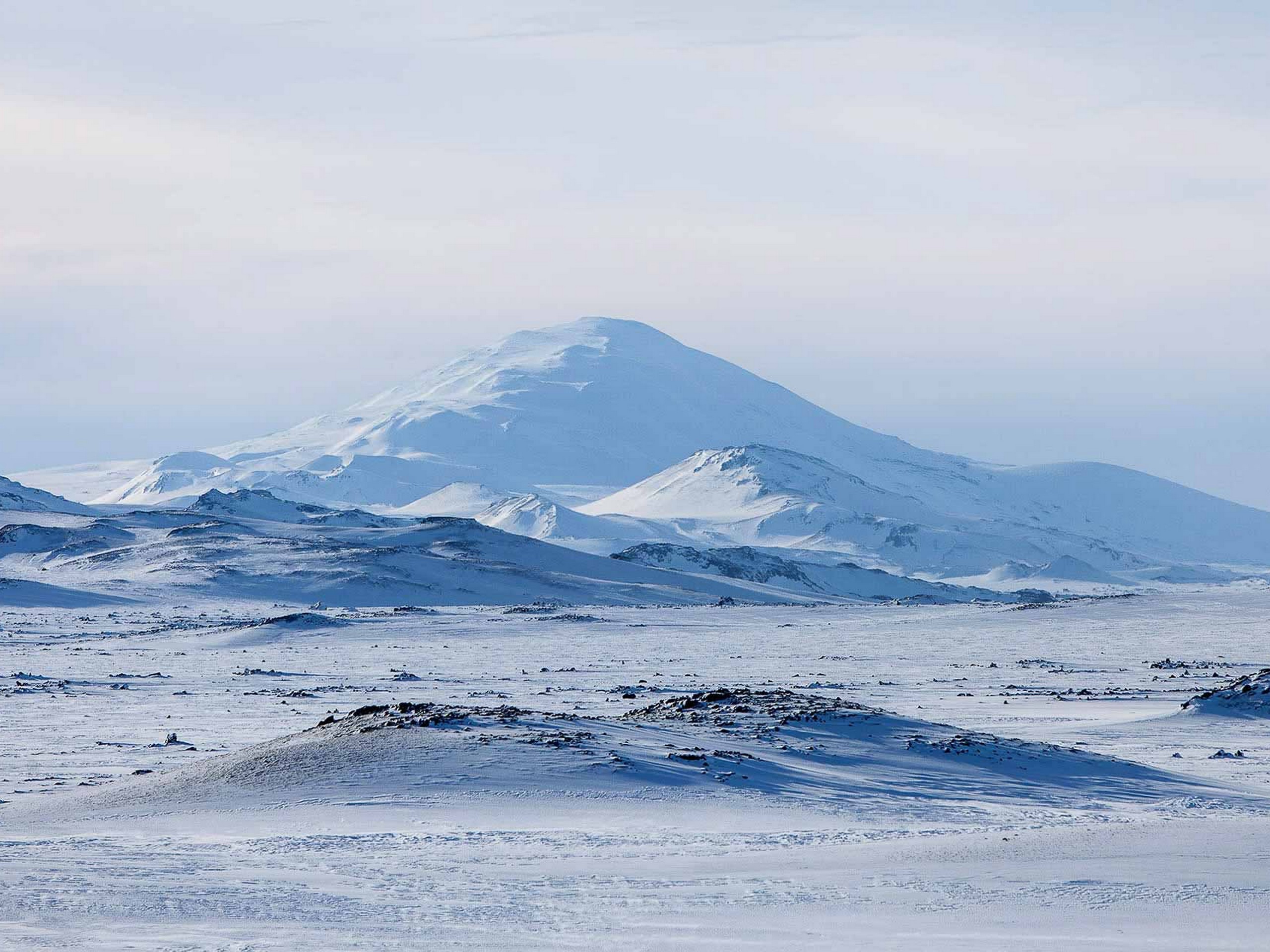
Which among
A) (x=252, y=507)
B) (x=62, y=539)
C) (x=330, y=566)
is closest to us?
(x=330, y=566)

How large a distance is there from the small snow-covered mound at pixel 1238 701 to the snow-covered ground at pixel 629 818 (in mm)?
62

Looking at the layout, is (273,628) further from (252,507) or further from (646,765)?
(252,507)

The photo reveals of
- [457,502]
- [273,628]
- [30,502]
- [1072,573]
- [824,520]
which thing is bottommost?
[273,628]

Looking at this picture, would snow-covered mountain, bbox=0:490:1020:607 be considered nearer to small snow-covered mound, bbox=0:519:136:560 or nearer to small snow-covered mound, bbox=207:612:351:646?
small snow-covered mound, bbox=0:519:136:560

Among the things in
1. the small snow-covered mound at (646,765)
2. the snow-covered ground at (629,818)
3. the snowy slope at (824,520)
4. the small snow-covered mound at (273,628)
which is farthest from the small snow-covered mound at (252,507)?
the small snow-covered mound at (646,765)

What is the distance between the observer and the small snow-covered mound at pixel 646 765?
14898mm

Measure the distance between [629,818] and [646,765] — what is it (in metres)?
1.92

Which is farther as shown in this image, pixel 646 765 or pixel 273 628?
A: pixel 273 628

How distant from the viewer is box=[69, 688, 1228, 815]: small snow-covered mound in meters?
14.9

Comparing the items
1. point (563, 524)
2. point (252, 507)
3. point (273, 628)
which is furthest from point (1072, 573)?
point (273, 628)

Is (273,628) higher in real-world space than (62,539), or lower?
lower

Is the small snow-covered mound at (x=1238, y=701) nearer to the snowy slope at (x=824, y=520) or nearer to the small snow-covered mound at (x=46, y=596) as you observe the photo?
the small snow-covered mound at (x=46, y=596)

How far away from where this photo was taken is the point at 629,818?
13.9 metres

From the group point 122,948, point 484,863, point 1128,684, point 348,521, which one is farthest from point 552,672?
point 348,521
